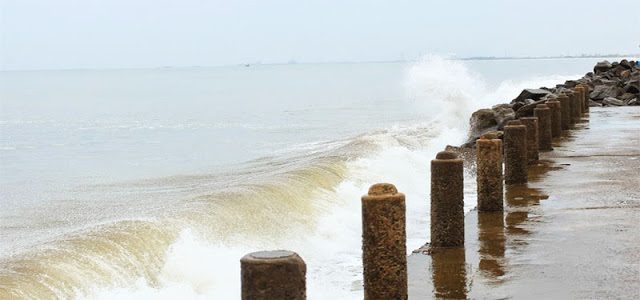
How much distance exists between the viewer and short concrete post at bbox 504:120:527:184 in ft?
37.8

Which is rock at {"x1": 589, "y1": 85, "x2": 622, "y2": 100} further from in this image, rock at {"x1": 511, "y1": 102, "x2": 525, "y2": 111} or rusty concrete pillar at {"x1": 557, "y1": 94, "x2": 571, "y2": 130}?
rusty concrete pillar at {"x1": 557, "y1": 94, "x2": 571, "y2": 130}

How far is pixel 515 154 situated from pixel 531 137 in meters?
1.83

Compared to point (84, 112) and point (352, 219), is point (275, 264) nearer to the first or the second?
point (352, 219)

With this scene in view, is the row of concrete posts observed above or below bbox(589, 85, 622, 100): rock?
below

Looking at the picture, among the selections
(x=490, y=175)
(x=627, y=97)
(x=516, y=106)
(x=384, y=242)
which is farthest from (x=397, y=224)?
(x=627, y=97)

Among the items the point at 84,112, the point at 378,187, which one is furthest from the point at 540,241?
the point at 84,112

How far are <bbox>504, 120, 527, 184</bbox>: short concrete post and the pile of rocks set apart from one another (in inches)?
95.9

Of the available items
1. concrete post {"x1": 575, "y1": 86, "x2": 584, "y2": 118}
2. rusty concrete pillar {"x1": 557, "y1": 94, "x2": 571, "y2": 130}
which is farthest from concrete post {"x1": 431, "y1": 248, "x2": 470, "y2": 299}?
concrete post {"x1": 575, "y1": 86, "x2": 584, "y2": 118}

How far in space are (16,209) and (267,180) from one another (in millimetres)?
5325

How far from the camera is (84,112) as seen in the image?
67.2 m

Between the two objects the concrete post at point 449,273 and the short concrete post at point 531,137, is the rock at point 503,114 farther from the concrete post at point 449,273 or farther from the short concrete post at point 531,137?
the concrete post at point 449,273

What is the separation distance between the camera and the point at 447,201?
8141 millimetres

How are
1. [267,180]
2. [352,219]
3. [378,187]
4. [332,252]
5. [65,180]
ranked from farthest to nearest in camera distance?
[65,180]
[267,180]
[352,219]
[332,252]
[378,187]

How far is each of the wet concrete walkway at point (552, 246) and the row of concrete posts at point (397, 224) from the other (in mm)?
253
